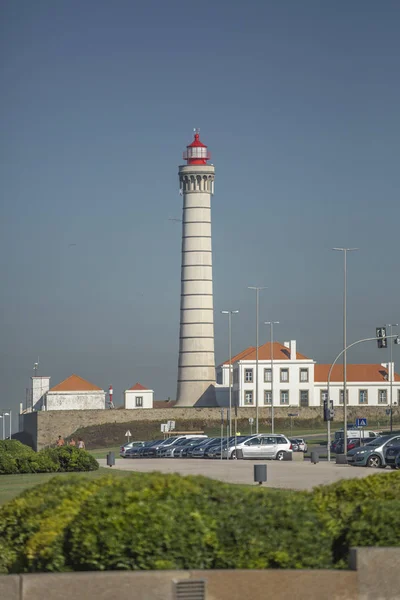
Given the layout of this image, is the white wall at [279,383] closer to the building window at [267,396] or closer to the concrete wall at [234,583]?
the building window at [267,396]

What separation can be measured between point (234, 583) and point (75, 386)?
109960 millimetres

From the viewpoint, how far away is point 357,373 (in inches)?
4345

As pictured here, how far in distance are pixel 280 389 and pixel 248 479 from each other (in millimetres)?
75488

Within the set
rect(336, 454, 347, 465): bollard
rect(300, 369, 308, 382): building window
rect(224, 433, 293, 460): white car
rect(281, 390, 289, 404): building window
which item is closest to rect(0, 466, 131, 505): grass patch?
rect(336, 454, 347, 465): bollard

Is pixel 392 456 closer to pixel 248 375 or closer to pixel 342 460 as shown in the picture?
pixel 342 460

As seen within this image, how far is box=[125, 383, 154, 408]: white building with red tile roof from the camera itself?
118 meters

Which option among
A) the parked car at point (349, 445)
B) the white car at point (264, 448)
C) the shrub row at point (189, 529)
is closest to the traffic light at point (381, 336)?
the parked car at point (349, 445)

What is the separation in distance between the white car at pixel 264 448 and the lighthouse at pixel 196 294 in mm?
48988

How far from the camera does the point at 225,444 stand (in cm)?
5469

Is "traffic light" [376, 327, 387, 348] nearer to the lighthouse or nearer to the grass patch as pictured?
the grass patch

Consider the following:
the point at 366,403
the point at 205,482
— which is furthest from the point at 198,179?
the point at 205,482

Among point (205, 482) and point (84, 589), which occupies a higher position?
point (205, 482)

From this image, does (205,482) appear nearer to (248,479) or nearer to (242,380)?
(248,479)

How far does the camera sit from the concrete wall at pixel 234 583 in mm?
9391
